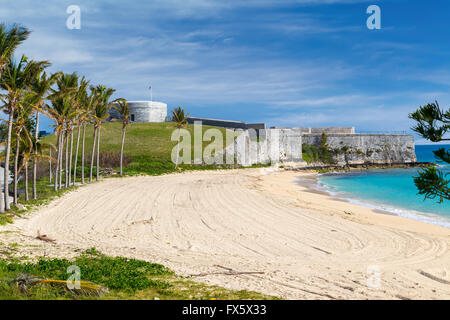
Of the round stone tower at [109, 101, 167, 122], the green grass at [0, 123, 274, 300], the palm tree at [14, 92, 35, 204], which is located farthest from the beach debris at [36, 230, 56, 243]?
the round stone tower at [109, 101, 167, 122]

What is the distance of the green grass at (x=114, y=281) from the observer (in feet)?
22.4

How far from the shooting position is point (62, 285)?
721 cm

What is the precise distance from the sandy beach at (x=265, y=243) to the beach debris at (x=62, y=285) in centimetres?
260

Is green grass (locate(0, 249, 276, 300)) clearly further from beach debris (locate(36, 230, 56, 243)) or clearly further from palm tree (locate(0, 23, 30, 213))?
palm tree (locate(0, 23, 30, 213))

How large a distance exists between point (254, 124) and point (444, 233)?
236 feet

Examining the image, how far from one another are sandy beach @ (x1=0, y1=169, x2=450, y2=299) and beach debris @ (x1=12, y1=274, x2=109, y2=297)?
2.60m

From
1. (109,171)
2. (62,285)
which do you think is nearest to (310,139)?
(109,171)

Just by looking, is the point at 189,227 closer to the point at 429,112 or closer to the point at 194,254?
the point at 194,254

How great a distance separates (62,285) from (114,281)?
1153mm

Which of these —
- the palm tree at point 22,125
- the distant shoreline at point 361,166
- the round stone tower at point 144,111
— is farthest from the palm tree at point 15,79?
the round stone tower at point 144,111

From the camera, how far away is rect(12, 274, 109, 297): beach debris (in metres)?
6.78

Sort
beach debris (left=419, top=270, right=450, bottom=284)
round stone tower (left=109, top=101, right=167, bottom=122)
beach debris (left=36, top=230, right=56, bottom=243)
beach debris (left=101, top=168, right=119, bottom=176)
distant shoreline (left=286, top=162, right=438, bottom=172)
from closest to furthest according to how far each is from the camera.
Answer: beach debris (left=419, top=270, right=450, bottom=284), beach debris (left=36, top=230, right=56, bottom=243), beach debris (left=101, top=168, right=119, bottom=176), distant shoreline (left=286, top=162, right=438, bottom=172), round stone tower (left=109, top=101, right=167, bottom=122)

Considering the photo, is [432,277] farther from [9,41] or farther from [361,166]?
[361,166]

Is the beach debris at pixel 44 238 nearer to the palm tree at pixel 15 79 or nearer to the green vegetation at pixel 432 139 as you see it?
the palm tree at pixel 15 79
